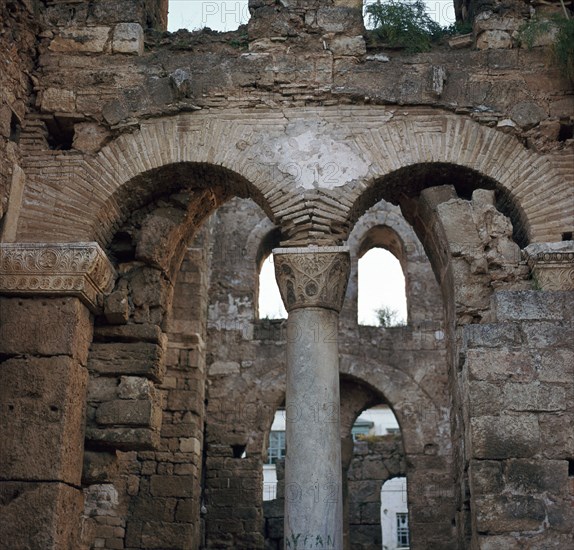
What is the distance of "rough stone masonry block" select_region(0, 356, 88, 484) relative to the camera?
7.11 m

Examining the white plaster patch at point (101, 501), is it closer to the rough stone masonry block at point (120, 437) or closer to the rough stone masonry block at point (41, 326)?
the rough stone masonry block at point (120, 437)

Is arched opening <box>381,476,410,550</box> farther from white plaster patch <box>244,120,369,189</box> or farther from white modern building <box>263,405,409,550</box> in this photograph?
white plaster patch <box>244,120,369,189</box>

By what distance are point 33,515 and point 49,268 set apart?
212 centimetres

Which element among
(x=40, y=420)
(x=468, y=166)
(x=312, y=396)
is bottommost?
(x=40, y=420)

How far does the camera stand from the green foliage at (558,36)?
26.6 ft

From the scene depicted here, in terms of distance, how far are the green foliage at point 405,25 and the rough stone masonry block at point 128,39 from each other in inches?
93.2

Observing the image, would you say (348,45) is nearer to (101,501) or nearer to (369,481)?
(101,501)

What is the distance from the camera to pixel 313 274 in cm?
789

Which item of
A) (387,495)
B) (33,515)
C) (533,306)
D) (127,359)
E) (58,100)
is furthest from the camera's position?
(387,495)

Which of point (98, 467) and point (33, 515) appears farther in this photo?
point (98, 467)

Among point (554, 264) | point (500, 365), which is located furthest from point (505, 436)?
point (554, 264)

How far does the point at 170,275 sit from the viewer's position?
29.6 ft

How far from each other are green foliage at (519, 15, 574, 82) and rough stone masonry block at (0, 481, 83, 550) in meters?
5.92

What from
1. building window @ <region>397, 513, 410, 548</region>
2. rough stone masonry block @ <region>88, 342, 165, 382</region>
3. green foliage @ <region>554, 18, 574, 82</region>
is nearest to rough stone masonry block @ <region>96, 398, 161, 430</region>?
rough stone masonry block @ <region>88, 342, 165, 382</region>
